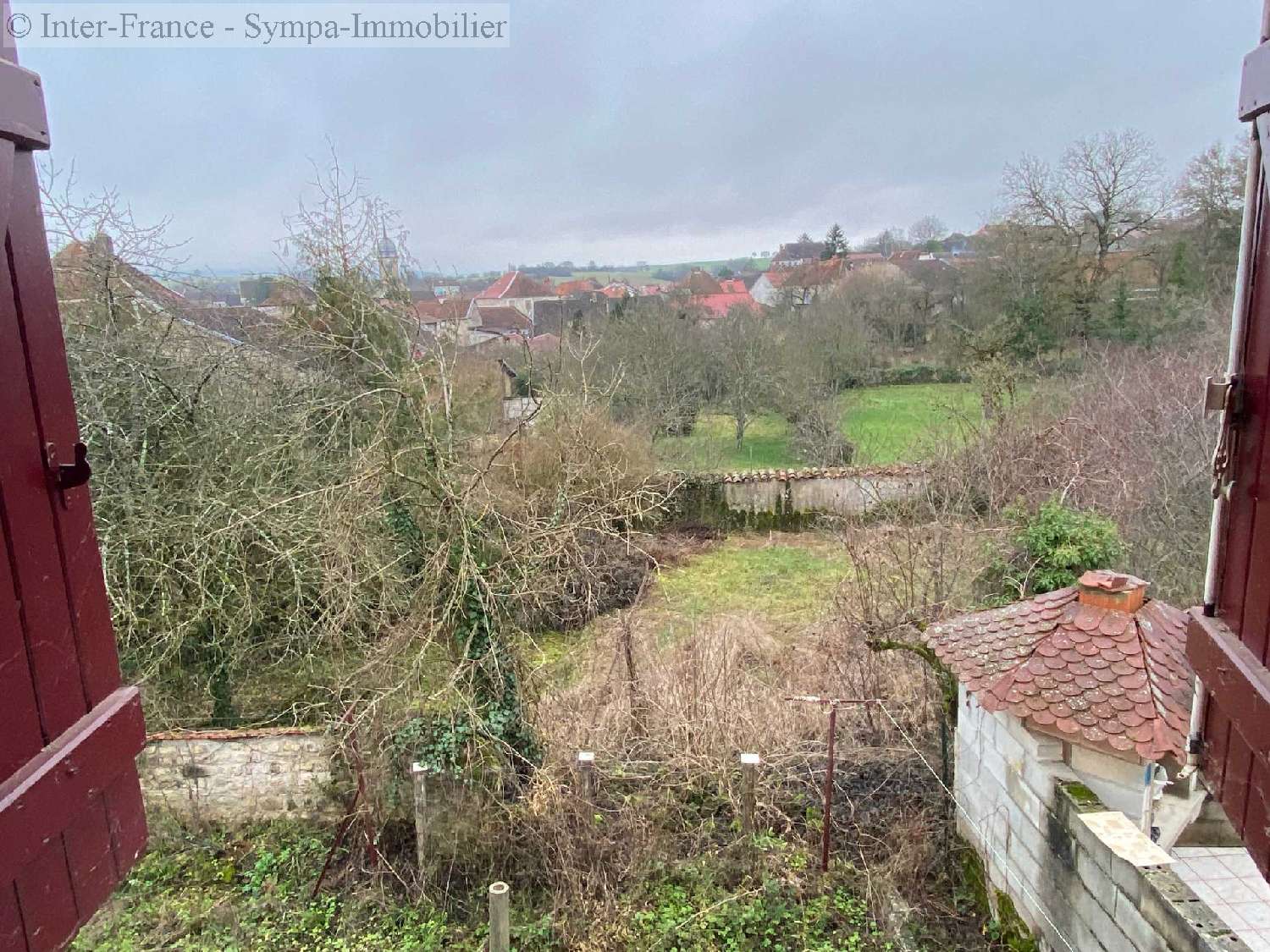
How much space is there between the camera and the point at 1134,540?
10.5 meters

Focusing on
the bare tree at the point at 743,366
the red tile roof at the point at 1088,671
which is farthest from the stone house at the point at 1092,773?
the bare tree at the point at 743,366

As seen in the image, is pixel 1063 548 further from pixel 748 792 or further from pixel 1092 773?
pixel 748 792

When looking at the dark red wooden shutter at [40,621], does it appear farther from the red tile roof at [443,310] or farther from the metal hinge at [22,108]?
the red tile roof at [443,310]

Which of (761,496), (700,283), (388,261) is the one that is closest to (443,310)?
(388,261)

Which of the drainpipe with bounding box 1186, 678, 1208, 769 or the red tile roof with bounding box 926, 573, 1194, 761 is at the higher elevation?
the drainpipe with bounding box 1186, 678, 1208, 769

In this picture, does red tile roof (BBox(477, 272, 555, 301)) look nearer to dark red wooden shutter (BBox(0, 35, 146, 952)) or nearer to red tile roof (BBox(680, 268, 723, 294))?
red tile roof (BBox(680, 268, 723, 294))

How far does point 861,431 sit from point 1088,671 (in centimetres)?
1908

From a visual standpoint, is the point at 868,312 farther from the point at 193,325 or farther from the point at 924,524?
the point at 193,325

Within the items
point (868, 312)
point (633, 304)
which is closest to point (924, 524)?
point (633, 304)

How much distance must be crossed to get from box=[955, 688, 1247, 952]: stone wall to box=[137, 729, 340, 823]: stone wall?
5816mm

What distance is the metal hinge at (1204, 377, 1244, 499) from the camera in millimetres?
1835

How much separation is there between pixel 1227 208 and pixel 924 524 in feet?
54.9

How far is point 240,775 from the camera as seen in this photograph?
761 cm

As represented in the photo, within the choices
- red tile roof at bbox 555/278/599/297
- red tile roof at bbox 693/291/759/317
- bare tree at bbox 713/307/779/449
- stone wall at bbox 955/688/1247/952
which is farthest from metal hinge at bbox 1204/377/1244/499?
red tile roof at bbox 555/278/599/297
